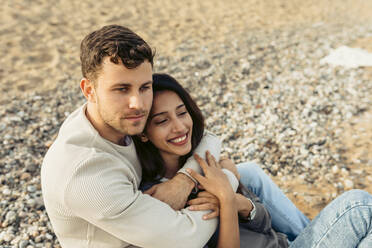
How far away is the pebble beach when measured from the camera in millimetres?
5475

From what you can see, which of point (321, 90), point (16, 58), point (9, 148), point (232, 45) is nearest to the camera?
point (9, 148)

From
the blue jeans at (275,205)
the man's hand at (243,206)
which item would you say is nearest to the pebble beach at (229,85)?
the blue jeans at (275,205)

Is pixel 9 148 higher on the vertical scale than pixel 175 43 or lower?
lower

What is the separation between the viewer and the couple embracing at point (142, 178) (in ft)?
7.69

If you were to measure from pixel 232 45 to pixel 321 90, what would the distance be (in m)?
3.67

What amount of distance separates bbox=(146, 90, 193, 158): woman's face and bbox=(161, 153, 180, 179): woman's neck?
6.2 inches

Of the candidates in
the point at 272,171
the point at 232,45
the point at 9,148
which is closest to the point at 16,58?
the point at 9,148

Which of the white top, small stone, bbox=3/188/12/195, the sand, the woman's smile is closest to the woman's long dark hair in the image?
the woman's smile

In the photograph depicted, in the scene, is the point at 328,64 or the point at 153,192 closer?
the point at 153,192

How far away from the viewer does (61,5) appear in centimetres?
1243

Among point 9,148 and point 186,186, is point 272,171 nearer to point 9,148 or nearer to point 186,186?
point 186,186

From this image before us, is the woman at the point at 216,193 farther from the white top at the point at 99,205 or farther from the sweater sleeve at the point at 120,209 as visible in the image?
the sweater sleeve at the point at 120,209

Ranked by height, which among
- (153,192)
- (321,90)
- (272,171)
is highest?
(153,192)

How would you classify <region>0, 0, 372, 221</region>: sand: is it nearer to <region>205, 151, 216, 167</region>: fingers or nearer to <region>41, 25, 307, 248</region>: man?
<region>205, 151, 216, 167</region>: fingers
